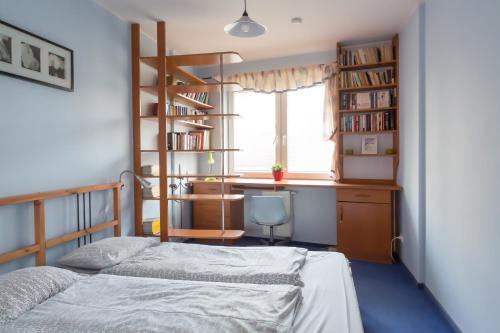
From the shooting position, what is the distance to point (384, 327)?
2.19m

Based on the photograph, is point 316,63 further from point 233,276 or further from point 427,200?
point 233,276

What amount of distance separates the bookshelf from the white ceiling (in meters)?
0.18

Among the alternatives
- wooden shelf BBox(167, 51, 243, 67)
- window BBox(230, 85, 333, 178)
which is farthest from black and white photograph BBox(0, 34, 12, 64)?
window BBox(230, 85, 333, 178)

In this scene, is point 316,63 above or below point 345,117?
above

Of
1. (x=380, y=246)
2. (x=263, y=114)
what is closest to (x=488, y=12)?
(x=380, y=246)

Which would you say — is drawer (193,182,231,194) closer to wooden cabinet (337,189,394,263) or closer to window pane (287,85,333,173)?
window pane (287,85,333,173)

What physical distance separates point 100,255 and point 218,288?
0.91m

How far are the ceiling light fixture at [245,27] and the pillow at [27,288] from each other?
1.87 metres

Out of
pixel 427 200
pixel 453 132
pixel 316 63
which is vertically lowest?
pixel 427 200

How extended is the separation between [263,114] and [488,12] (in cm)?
296

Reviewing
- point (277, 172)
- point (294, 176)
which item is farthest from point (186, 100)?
point (294, 176)

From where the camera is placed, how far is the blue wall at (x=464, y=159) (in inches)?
64.2

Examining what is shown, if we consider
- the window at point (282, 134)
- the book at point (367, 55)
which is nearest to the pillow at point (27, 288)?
the window at point (282, 134)

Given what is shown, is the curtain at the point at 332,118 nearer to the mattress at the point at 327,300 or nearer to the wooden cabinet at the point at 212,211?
the wooden cabinet at the point at 212,211
